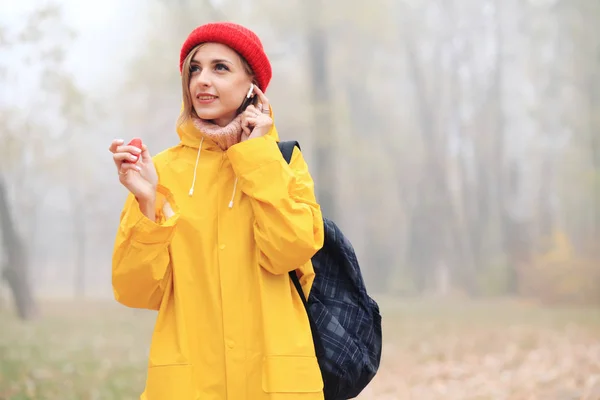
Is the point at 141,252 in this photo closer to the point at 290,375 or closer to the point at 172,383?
the point at 172,383

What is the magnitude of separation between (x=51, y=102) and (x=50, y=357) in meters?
1.81

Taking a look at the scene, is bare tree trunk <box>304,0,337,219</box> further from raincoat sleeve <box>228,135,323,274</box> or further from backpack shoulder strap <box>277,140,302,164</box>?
raincoat sleeve <box>228,135,323,274</box>

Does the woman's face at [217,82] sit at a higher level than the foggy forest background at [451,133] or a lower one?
higher

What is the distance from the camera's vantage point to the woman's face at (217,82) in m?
1.54

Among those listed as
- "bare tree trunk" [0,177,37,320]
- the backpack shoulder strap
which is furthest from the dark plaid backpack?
"bare tree trunk" [0,177,37,320]

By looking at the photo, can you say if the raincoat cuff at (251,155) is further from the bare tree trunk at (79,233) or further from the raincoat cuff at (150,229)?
the bare tree trunk at (79,233)

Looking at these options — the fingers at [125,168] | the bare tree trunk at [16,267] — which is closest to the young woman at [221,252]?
the fingers at [125,168]

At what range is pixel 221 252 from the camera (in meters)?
1.46

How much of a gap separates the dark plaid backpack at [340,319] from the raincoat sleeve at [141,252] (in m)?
0.29

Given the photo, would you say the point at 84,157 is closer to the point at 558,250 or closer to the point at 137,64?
the point at 137,64

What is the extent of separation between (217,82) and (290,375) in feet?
2.11

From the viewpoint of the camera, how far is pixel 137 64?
5422 mm

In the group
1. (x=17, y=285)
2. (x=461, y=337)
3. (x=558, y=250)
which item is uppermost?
(x=17, y=285)

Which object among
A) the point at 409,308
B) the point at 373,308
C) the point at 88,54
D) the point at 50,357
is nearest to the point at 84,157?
the point at 88,54
